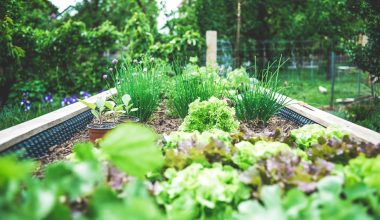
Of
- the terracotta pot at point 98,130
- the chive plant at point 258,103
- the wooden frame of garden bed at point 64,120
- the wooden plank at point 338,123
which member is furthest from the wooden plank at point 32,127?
the wooden plank at point 338,123

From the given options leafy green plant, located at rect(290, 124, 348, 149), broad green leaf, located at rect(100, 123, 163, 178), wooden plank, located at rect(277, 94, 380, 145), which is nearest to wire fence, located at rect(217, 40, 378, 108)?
wooden plank, located at rect(277, 94, 380, 145)

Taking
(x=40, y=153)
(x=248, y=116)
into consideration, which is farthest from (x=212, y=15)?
(x=40, y=153)

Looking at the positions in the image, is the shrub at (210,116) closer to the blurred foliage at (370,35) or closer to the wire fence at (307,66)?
the blurred foliage at (370,35)

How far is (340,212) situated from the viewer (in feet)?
3.38

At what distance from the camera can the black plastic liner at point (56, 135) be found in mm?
2207

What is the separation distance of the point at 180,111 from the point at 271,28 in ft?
34.9

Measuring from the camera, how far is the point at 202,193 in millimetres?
1412

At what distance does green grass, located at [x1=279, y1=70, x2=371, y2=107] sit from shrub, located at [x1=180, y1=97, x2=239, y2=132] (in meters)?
4.42

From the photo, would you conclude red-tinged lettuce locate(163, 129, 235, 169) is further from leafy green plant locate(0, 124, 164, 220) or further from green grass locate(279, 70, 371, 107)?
green grass locate(279, 70, 371, 107)

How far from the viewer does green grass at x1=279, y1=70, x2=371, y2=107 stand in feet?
28.4

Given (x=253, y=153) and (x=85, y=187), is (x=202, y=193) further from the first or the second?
(x=85, y=187)

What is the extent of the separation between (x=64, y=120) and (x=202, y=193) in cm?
177

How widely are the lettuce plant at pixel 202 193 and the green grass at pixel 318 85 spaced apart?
5732 mm

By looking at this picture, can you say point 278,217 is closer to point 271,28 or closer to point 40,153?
point 40,153
